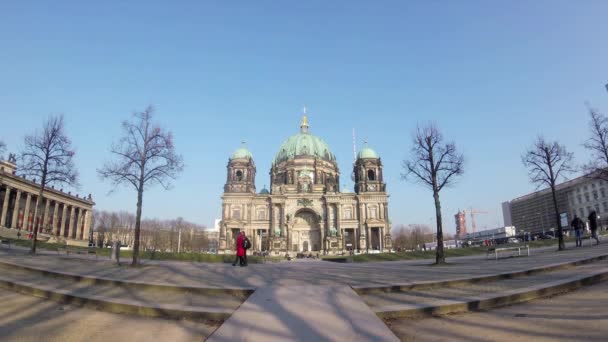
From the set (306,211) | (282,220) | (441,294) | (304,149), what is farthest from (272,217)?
(441,294)

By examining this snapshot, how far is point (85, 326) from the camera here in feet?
19.8

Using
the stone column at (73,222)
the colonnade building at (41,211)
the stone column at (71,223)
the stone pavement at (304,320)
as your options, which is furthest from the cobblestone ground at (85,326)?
the stone column at (73,222)

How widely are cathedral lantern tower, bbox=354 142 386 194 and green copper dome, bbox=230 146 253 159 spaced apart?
27081mm

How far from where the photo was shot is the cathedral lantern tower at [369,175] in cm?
8112

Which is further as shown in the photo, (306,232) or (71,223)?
(306,232)

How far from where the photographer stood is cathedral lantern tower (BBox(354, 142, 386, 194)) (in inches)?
3194

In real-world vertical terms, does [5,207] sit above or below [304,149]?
below

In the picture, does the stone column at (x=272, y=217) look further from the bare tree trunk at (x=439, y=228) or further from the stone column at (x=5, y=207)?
the bare tree trunk at (x=439, y=228)

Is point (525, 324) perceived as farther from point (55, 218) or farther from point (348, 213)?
point (55, 218)

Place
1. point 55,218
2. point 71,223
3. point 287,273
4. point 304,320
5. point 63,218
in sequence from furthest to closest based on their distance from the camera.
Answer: point 71,223, point 63,218, point 55,218, point 287,273, point 304,320

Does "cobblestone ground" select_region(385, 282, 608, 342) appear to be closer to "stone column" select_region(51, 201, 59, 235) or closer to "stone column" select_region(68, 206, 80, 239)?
"stone column" select_region(51, 201, 59, 235)

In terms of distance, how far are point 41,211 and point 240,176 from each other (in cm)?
3867

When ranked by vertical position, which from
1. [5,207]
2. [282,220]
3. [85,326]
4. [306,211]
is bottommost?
[85,326]

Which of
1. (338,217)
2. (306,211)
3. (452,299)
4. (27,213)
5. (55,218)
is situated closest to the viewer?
(452,299)
